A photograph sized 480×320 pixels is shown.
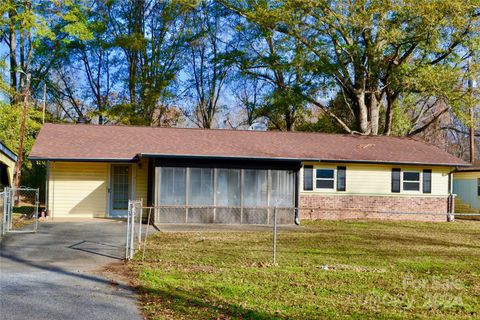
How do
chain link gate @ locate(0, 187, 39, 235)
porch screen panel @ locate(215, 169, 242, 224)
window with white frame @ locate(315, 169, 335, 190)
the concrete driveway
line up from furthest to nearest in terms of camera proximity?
window with white frame @ locate(315, 169, 335, 190) → porch screen panel @ locate(215, 169, 242, 224) → chain link gate @ locate(0, 187, 39, 235) → the concrete driveway

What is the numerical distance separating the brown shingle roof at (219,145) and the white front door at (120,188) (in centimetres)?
85

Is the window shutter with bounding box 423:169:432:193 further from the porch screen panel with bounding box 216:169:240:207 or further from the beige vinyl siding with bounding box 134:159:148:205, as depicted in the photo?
the beige vinyl siding with bounding box 134:159:148:205

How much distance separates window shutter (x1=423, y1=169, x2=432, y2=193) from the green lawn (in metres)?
7.58

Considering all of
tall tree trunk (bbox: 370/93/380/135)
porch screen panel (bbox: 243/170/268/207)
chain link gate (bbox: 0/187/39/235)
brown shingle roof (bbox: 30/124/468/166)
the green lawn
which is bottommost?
the green lawn

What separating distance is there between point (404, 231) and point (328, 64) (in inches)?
579

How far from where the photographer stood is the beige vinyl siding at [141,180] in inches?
842

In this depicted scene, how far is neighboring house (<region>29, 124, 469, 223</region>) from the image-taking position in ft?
64.3

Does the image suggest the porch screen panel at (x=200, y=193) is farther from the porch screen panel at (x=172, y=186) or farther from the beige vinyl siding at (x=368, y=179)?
the beige vinyl siding at (x=368, y=179)

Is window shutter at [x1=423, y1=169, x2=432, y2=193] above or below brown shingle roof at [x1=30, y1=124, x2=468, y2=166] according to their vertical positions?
below

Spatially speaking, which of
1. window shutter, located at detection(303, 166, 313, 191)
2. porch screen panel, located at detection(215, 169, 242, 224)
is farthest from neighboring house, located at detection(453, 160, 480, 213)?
porch screen panel, located at detection(215, 169, 242, 224)

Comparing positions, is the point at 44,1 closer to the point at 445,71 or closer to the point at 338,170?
the point at 338,170

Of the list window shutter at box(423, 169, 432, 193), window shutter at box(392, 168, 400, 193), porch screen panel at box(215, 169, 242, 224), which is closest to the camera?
porch screen panel at box(215, 169, 242, 224)

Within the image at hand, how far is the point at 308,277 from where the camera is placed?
989 centimetres

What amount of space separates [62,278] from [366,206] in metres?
16.6
